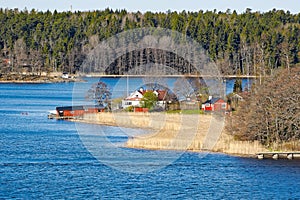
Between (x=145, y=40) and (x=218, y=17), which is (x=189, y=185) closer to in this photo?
(x=145, y=40)

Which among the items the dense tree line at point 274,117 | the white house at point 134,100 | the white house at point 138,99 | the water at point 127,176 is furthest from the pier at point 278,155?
the white house at point 134,100

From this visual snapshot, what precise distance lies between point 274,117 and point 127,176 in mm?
7209

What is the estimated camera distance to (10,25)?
10119cm

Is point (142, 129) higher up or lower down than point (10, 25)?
lower down

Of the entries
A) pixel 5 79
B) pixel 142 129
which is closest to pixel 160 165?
pixel 142 129

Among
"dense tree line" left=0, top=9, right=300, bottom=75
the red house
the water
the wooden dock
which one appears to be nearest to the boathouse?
the red house

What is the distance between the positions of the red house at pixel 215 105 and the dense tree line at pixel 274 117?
11412mm

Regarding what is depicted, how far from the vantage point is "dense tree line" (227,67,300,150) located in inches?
1105

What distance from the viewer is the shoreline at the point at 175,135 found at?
28.1 m

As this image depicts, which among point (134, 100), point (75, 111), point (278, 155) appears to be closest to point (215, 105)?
point (134, 100)

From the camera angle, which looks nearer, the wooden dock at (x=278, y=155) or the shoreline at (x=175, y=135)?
the wooden dock at (x=278, y=155)

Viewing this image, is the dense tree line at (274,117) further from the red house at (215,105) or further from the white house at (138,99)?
the white house at (138,99)

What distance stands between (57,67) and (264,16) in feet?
103

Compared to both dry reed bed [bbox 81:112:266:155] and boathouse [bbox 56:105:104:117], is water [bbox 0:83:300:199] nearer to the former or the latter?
dry reed bed [bbox 81:112:266:155]
